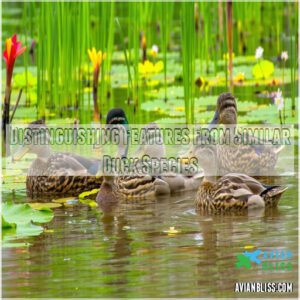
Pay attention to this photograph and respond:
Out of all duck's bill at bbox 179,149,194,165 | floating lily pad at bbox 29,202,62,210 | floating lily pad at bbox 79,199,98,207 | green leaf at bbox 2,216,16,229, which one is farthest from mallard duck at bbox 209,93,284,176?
green leaf at bbox 2,216,16,229

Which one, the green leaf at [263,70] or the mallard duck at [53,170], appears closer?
the mallard duck at [53,170]

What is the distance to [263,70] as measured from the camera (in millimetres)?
15156

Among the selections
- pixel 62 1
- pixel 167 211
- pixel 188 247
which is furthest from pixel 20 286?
pixel 62 1

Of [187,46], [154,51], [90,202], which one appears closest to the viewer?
[90,202]

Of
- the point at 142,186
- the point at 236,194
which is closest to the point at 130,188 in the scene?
the point at 142,186

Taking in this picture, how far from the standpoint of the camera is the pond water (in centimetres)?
688

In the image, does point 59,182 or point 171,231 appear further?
point 59,182

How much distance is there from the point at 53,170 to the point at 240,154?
5.89 feet

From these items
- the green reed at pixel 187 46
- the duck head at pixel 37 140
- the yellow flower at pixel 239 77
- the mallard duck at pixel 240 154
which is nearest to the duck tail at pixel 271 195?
the mallard duck at pixel 240 154

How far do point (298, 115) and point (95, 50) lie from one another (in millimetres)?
2358

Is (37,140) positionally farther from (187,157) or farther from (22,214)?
(22,214)

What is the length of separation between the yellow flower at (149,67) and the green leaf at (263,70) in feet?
4.74

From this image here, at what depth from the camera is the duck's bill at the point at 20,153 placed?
11.0 m
